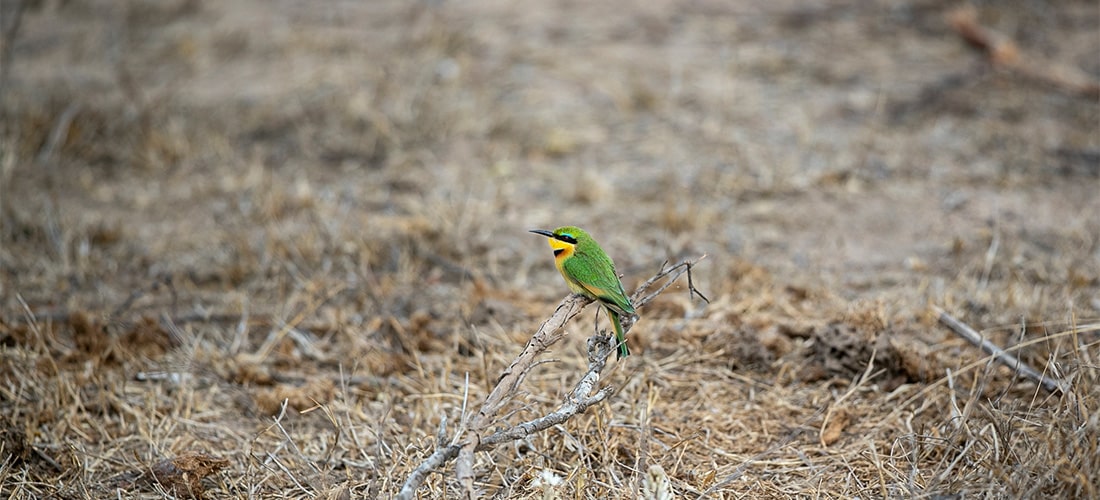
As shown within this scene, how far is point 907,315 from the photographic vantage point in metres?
3.82

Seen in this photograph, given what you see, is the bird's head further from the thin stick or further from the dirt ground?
the thin stick

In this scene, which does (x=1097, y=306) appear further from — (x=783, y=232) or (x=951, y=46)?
(x=951, y=46)

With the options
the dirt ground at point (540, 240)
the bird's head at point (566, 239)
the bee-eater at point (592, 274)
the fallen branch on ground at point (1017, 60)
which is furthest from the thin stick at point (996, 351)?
the fallen branch on ground at point (1017, 60)

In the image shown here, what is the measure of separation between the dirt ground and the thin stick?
0.27ft

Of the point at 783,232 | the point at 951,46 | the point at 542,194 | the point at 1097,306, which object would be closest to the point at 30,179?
the point at 542,194

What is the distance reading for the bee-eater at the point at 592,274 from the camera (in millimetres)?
2730

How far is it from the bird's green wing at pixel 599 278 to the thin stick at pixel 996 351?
1.20 m

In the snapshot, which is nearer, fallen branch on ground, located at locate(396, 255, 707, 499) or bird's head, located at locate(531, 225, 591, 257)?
fallen branch on ground, located at locate(396, 255, 707, 499)

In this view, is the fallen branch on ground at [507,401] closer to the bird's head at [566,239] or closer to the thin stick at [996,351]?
the bird's head at [566,239]

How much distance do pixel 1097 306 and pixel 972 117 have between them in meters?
2.63

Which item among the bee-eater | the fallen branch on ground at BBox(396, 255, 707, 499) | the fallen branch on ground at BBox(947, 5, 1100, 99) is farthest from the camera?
the fallen branch on ground at BBox(947, 5, 1100, 99)

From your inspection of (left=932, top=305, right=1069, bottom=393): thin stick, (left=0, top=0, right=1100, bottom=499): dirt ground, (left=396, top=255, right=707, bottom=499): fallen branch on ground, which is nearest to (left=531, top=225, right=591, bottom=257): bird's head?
(left=396, top=255, right=707, bottom=499): fallen branch on ground

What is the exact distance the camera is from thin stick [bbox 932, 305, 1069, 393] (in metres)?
2.98

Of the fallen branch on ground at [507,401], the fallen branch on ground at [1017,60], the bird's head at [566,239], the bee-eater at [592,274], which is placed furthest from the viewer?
the fallen branch on ground at [1017,60]
